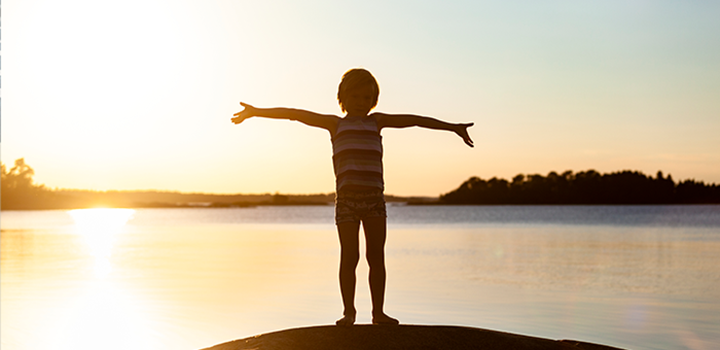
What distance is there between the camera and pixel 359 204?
5754 millimetres

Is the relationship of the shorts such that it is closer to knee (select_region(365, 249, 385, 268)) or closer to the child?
the child

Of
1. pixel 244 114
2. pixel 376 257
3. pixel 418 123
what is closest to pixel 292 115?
pixel 244 114

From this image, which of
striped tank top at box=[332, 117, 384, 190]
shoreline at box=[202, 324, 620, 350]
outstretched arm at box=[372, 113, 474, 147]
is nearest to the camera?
shoreline at box=[202, 324, 620, 350]

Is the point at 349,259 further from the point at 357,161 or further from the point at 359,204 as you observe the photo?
the point at 357,161

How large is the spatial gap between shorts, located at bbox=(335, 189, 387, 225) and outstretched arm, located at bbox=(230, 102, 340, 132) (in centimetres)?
64

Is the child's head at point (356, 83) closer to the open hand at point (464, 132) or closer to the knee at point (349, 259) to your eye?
the open hand at point (464, 132)

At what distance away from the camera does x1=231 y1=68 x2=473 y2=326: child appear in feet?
18.9

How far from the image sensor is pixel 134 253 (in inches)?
1137

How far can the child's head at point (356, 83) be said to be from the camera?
5.88 meters

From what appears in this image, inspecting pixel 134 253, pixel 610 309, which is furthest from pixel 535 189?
pixel 610 309

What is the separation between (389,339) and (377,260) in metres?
0.77

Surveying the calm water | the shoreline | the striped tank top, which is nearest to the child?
the striped tank top

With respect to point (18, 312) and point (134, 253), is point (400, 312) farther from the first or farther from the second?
point (134, 253)

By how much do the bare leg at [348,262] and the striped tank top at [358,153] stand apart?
15.1 inches
